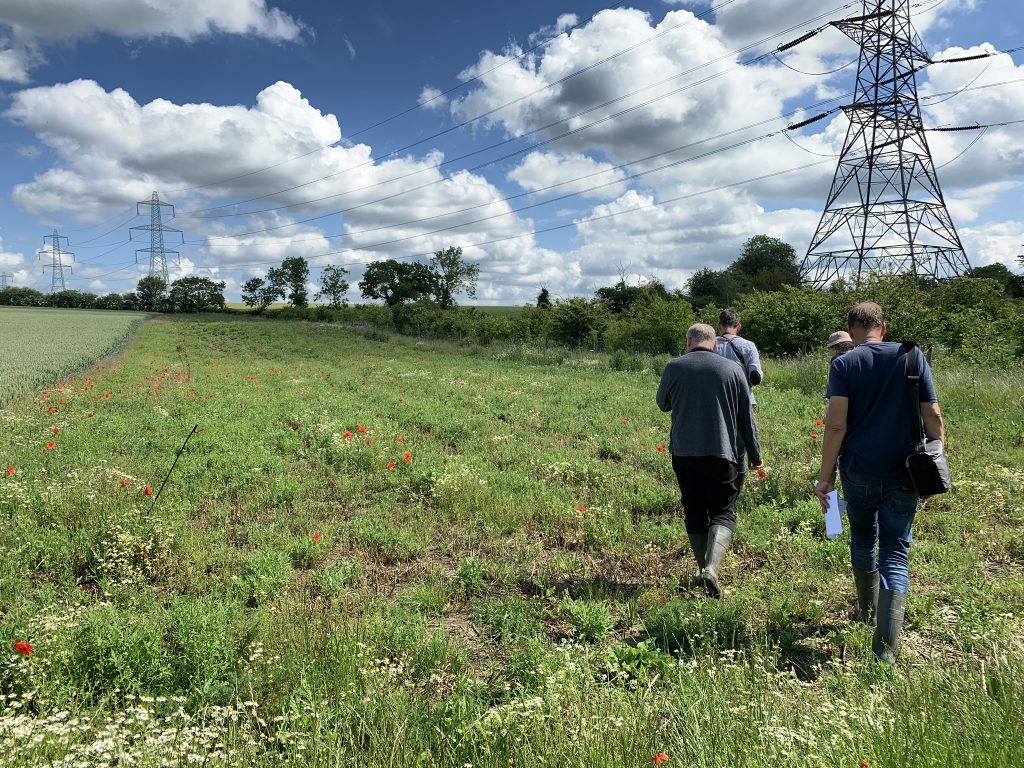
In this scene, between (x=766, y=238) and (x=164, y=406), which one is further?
(x=766, y=238)

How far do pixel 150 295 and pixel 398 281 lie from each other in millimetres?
40182

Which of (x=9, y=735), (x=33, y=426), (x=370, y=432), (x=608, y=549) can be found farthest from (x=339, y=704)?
(x=33, y=426)

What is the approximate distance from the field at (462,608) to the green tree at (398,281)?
92.2m

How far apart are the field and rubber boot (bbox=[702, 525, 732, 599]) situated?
204mm

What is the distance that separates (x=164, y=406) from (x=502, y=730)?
12.3 m

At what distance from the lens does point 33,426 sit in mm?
9648

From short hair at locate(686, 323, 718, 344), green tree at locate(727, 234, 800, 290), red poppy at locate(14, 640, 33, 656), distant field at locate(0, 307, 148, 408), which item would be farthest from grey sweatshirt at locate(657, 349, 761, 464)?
green tree at locate(727, 234, 800, 290)

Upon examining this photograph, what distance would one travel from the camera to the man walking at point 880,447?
379 cm

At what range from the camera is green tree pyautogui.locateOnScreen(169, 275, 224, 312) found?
88.8 meters

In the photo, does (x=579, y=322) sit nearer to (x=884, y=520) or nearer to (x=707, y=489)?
(x=707, y=489)

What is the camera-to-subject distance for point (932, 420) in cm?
383

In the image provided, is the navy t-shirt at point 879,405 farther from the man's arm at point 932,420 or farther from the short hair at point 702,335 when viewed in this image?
the short hair at point 702,335

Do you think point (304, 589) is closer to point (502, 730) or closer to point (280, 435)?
point (502, 730)

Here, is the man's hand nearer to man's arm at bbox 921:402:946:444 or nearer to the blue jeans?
the blue jeans
